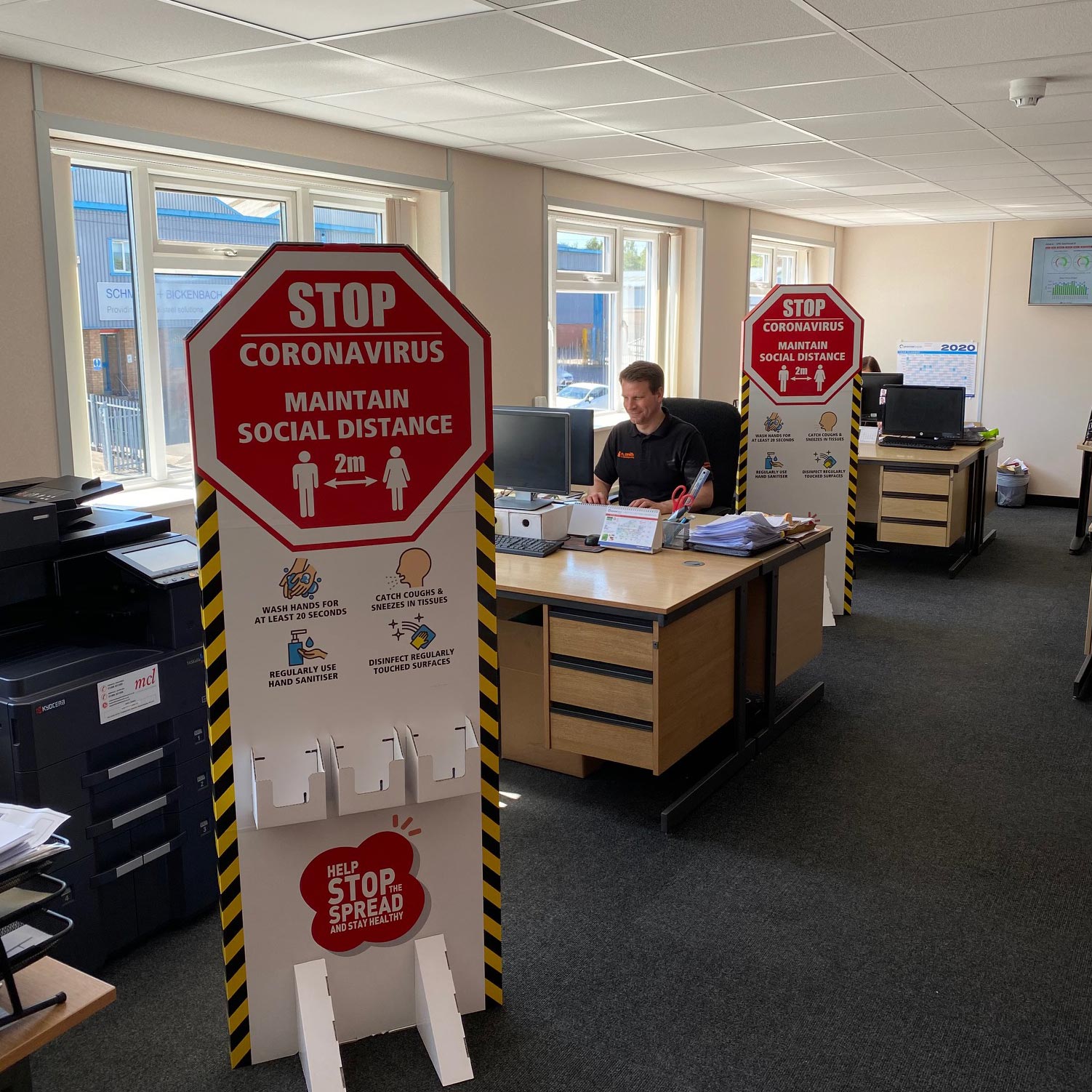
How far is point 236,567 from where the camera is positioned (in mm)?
2053

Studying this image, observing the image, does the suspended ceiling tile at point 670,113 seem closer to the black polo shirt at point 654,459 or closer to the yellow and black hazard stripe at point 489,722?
the black polo shirt at point 654,459

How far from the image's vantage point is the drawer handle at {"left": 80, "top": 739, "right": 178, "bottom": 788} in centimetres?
252

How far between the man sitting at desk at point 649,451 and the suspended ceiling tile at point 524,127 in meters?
1.25

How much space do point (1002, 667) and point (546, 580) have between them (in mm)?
2679

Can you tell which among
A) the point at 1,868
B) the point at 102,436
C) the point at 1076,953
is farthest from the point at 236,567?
the point at 102,436

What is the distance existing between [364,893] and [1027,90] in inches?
151

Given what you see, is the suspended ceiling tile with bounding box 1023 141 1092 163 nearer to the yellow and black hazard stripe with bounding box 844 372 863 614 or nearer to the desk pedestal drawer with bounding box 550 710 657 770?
the yellow and black hazard stripe with bounding box 844 372 863 614

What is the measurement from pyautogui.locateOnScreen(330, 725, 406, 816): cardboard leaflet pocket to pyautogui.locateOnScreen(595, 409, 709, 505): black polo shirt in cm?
259

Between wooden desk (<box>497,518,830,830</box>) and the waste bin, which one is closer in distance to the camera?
wooden desk (<box>497,518,830,830</box>)

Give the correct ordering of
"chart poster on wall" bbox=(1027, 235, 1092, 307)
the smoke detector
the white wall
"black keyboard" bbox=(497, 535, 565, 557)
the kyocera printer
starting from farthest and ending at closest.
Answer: the white wall
"chart poster on wall" bbox=(1027, 235, 1092, 307)
the smoke detector
"black keyboard" bbox=(497, 535, 565, 557)
the kyocera printer

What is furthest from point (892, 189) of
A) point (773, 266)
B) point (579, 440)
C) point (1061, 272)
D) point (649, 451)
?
point (579, 440)

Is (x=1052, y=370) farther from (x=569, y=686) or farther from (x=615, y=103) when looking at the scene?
(x=569, y=686)

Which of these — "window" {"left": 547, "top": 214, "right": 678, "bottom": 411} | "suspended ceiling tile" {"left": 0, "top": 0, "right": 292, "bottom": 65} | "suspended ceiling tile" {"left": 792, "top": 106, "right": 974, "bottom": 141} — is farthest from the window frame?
"suspended ceiling tile" {"left": 0, "top": 0, "right": 292, "bottom": 65}

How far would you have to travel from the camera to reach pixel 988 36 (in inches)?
133
